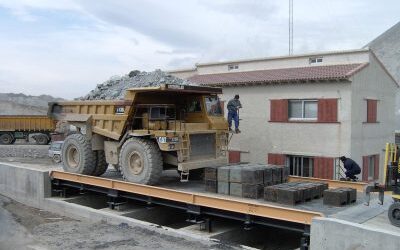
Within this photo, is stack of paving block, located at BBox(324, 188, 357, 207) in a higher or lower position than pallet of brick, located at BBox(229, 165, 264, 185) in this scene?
lower

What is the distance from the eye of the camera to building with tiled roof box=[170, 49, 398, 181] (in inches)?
689

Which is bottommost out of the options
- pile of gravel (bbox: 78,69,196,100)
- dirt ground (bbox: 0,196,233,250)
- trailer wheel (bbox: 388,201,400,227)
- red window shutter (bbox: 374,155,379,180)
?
dirt ground (bbox: 0,196,233,250)

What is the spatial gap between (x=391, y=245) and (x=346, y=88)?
11682 mm

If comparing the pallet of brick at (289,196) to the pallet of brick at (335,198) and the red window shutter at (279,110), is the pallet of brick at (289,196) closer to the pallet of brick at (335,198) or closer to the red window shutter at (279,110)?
the pallet of brick at (335,198)

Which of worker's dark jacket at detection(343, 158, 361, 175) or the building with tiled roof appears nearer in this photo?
worker's dark jacket at detection(343, 158, 361, 175)

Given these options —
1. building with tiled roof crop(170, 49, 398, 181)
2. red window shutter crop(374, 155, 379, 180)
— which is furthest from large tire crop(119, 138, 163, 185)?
red window shutter crop(374, 155, 379, 180)

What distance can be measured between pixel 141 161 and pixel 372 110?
12.2m

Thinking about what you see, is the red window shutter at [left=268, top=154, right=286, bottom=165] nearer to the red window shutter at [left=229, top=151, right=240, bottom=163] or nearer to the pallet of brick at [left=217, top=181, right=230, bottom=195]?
the red window shutter at [left=229, top=151, right=240, bottom=163]

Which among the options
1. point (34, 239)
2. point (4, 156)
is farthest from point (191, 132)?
point (4, 156)

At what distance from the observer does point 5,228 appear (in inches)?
448

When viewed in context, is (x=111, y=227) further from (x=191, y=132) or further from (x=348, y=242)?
(x=348, y=242)

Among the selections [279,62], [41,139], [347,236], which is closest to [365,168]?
[279,62]

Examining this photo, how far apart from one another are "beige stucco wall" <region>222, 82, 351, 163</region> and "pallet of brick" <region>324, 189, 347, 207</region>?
9162 millimetres

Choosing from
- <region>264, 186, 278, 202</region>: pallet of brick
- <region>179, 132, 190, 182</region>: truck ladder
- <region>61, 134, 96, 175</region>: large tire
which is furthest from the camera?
<region>61, 134, 96, 175</region>: large tire
